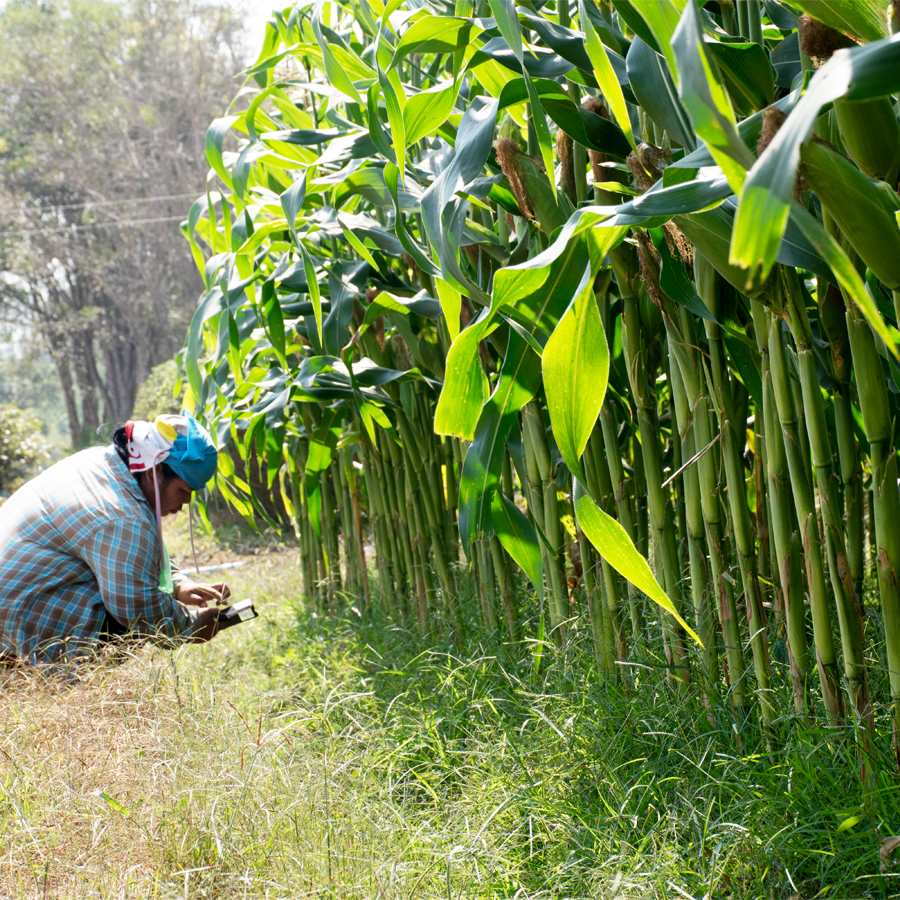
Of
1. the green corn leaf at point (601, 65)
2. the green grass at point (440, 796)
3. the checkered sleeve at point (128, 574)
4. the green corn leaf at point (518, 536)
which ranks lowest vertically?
the green grass at point (440, 796)

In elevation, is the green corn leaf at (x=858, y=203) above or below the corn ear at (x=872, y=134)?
below

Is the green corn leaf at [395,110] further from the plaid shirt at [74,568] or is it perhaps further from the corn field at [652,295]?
the plaid shirt at [74,568]

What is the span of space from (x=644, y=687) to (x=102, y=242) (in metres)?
15.6

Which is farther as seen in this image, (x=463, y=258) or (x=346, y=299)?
(x=346, y=299)

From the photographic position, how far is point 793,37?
3.35 ft

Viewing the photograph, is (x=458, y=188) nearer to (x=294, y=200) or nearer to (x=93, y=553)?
(x=294, y=200)

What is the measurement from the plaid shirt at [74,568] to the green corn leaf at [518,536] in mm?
1130

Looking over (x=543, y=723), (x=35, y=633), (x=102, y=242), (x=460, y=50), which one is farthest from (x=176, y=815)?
(x=102, y=242)

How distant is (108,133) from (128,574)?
14.1m

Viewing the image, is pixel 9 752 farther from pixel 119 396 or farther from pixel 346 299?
pixel 119 396

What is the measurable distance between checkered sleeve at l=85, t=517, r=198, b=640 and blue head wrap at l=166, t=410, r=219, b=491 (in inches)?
7.0

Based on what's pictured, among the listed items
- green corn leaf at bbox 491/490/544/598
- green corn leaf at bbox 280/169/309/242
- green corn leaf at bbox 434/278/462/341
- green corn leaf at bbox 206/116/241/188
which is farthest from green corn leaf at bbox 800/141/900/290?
green corn leaf at bbox 206/116/241/188

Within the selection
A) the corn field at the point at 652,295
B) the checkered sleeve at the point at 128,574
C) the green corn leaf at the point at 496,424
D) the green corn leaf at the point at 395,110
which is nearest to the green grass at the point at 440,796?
the corn field at the point at 652,295

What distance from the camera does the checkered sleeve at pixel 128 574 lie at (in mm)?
1979
